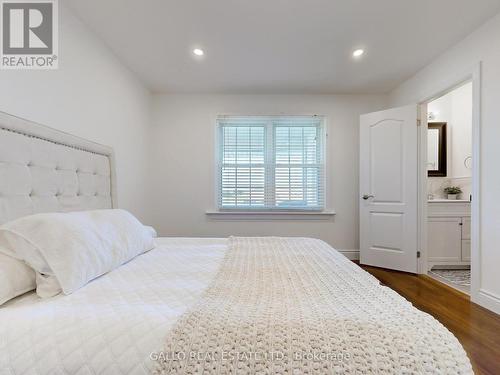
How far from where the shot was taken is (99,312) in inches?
31.5

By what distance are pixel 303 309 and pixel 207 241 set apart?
1.27 meters

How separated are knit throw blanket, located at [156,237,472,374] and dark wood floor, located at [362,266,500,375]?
118cm

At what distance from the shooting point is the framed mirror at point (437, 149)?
3.74 metres

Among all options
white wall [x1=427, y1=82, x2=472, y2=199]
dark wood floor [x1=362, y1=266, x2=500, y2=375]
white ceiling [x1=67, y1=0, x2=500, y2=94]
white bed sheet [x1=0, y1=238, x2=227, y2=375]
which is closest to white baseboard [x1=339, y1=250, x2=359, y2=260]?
dark wood floor [x1=362, y1=266, x2=500, y2=375]

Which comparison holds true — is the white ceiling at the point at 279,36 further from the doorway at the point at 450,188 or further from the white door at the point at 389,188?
the doorway at the point at 450,188

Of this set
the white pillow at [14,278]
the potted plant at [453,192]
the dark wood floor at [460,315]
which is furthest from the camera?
the potted plant at [453,192]

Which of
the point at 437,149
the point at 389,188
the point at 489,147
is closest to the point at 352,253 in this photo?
the point at 389,188

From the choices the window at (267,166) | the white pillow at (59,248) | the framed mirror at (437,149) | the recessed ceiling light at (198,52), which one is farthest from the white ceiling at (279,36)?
the white pillow at (59,248)

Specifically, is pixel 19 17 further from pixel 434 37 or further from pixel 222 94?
pixel 434 37

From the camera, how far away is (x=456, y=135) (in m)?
3.70

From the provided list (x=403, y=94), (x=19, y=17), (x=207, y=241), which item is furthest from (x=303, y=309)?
(x=403, y=94)

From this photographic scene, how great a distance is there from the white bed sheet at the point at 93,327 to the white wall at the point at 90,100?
1246 mm

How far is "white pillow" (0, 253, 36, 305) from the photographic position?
0.88 m

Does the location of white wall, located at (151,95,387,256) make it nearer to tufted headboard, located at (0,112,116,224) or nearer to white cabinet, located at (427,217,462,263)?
white cabinet, located at (427,217,462,263)
